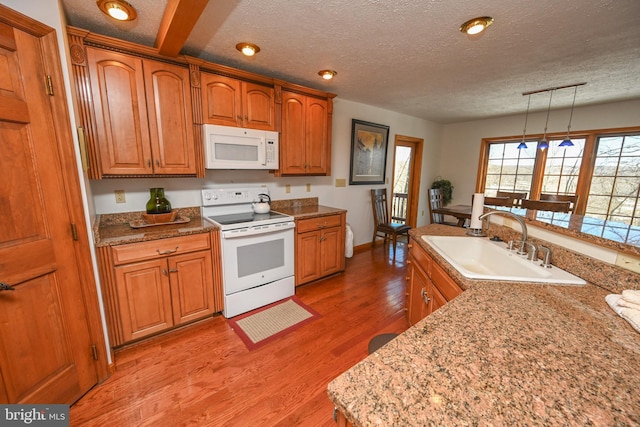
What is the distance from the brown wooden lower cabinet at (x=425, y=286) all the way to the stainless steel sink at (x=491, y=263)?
0.32ft

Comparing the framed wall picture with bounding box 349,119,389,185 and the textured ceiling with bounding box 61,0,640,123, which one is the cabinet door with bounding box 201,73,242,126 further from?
the framed wall picture with bounding box 349,119,389,185

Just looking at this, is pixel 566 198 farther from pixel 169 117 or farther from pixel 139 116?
pixel 139 116

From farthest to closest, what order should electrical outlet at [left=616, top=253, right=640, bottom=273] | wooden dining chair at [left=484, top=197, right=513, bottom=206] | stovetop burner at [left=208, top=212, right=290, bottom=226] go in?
wooden dining chair at [left=484, top=197, right=513, bottom=206] → stovetop burner at [left=208, top=212, right=290, bottom=226] → electrical outlet at [left=616, top=253, right=640, bottom=273]

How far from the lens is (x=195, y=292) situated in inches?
82.5

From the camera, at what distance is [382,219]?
163 inches

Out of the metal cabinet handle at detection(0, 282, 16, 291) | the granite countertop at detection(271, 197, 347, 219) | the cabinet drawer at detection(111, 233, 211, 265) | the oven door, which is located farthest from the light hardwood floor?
the granite countertop at detection(271, 197, 347, 219)

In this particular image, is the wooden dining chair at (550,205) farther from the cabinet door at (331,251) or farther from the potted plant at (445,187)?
the cabinet door at (331,251)

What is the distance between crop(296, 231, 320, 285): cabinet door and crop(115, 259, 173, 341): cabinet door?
1241 mm

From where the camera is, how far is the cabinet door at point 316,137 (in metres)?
2.87

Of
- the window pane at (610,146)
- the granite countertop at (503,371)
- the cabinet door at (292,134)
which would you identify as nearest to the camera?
the granite countertop at (503,371)

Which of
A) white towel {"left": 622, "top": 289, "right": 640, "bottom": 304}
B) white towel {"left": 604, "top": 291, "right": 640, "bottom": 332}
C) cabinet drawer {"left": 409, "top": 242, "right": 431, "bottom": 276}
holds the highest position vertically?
white towel {"left": 622, "top": 289, "right": 640, "bottom": 304}

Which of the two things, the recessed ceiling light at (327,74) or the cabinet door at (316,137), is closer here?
the recessed ceiling light at (327,74)

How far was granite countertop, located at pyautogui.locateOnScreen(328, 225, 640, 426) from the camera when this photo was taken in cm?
51

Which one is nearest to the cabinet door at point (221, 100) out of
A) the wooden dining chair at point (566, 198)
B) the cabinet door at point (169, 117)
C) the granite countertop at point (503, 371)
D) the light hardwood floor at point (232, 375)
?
the cabinet door at point (169, 117)
